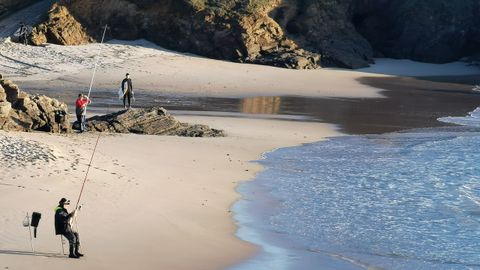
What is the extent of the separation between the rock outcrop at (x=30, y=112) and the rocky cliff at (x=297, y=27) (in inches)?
930

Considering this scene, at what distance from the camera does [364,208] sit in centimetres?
1121

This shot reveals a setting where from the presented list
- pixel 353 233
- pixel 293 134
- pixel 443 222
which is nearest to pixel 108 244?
pixel 353 233

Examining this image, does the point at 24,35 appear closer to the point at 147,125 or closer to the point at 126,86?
the point at 126,86

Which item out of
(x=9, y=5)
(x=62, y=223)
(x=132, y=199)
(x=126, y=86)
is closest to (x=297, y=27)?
(x=9, y=5)

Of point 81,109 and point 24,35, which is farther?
point 24,35

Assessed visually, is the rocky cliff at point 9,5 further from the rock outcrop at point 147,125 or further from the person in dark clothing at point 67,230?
the person in dark clothing at point 67,230

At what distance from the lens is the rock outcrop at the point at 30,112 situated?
14891 millimetres

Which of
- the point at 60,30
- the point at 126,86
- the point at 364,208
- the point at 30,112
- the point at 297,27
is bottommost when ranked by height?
the point at 364,208

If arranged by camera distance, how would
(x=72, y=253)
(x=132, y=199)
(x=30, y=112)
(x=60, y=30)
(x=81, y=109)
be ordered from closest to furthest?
(x=72, y=253) < (x=132, y=199) < (x=30, y=112) < (x=81, y=109) < (x=60, y=30)

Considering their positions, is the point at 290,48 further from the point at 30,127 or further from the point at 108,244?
the point at 108,244

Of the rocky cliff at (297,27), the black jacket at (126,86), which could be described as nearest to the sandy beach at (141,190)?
the black jacket at (126,86)

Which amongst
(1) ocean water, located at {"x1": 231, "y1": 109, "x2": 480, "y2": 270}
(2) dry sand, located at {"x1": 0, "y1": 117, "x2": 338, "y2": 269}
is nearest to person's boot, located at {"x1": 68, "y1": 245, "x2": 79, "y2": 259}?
(2) dry sand, located at {"x1": 0, "y1": 117, "x2": 338, "y2": 269}

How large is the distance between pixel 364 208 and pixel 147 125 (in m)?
7.90

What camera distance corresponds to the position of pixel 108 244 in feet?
27.6
